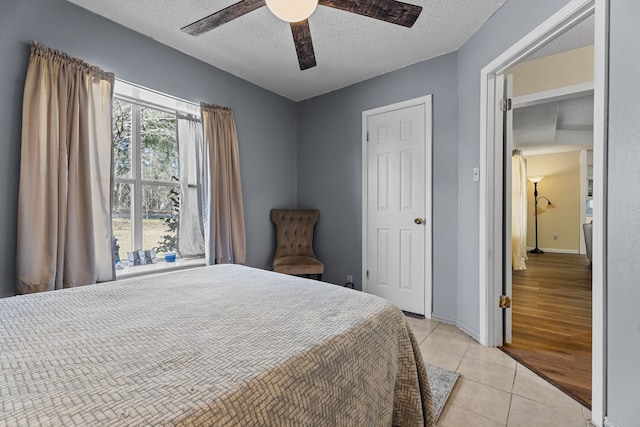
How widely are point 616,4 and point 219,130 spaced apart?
2.87 m

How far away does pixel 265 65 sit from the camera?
Answer: 9.61ft

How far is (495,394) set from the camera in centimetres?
165

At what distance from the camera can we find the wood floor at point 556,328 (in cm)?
184

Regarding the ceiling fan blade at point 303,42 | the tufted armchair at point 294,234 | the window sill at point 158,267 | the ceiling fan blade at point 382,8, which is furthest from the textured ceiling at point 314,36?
the window sill at point 158,267

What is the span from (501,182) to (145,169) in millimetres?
3133

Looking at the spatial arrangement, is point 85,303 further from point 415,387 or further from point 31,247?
point 415,387

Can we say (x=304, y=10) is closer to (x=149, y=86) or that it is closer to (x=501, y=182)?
(x=149, y=86)

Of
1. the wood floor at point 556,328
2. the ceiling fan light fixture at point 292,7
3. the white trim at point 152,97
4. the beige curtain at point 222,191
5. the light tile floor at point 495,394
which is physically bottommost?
the light tile floor at point 495,394

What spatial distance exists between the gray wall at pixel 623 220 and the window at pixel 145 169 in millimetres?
3034

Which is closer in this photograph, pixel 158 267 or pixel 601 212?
pixel 601 212

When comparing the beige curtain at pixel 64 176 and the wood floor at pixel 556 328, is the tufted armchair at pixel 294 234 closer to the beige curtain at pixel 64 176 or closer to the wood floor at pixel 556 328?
the beige curtain at pixel 64 176

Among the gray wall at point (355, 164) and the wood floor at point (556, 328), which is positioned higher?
the gray wall at point (355, 164)

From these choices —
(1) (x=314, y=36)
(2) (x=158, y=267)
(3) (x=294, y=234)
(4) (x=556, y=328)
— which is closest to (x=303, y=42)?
(1) (x=314, y=36)

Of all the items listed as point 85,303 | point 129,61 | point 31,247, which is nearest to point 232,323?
point 85,303
